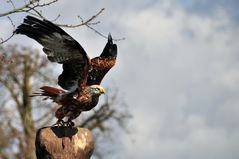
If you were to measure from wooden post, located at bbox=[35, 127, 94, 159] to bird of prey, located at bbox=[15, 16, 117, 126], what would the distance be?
171 millimetres

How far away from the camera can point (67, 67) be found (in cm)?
945

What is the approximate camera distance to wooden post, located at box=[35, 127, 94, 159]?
344 inches

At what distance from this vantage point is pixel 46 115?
99.3ft

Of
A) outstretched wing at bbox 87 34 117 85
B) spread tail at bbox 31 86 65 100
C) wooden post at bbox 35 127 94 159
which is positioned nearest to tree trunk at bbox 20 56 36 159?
outstretched wing at bbox 87 34 117 85

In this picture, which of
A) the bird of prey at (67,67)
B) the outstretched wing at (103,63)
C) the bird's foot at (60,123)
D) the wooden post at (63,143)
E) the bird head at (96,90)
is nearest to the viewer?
the wooden post at (63,143)

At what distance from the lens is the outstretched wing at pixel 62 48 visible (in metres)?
9.07

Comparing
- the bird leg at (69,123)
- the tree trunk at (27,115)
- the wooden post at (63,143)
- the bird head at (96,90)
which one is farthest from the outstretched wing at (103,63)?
the tree trunk at (27,115)

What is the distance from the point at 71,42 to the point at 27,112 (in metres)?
22.0

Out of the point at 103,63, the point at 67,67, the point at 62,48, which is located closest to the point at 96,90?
the point at 67,67

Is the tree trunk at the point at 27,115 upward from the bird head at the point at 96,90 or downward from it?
upward

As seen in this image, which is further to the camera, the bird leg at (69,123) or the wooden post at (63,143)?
the bird leg at (69,123)

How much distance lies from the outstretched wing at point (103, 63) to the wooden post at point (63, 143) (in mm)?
945

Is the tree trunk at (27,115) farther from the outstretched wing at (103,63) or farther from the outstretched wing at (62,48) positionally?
the outstretched wing at (62,48)

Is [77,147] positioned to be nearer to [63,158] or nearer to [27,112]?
[63,158]
